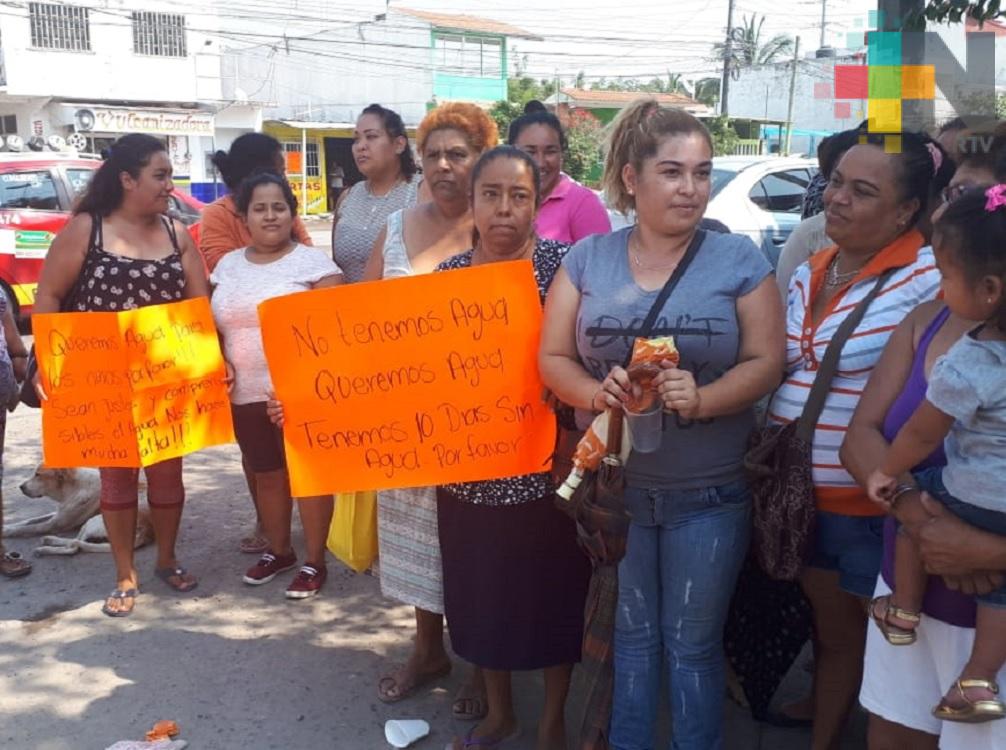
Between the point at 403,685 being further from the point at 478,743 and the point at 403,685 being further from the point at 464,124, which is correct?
the point at 464,124

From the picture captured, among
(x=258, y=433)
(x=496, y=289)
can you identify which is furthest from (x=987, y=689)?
(x=258, y=433)

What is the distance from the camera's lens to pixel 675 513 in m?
2.50

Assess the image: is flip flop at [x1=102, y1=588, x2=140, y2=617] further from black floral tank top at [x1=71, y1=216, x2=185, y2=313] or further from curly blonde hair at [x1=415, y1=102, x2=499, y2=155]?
curly blonde hair at [x1=415, y1=102, x2=499, y2=155]

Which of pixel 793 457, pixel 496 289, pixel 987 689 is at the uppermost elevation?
pixel 496 289

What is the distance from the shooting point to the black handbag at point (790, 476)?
8.11 ft

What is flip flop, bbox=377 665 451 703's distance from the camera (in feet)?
11.2

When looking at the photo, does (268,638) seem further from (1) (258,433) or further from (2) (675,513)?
(2) (675,513)

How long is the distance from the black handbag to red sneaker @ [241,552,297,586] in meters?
2.67

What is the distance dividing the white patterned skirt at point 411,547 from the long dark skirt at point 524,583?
0.27 m

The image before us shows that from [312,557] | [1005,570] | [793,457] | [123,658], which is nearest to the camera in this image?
[1005,570]

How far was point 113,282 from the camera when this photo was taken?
3.96m

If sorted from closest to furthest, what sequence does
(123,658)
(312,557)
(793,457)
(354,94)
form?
1. (793,457)
2. (123,658)
3. (312,557)
4. (354,94)

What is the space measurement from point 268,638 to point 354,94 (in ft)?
139

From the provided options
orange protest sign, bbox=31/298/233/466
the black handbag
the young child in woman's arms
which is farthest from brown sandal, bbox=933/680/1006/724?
orange protest sign, bbox=31/298/233/466
